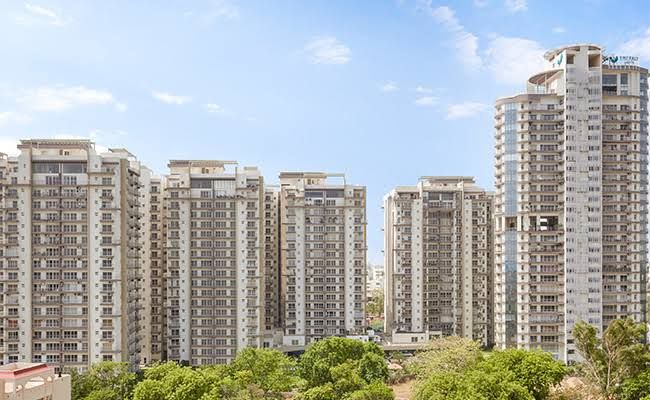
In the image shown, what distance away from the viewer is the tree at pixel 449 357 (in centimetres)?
3919

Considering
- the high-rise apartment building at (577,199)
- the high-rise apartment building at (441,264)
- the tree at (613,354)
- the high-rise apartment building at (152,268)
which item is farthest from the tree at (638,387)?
the high-rise apartment building at (152,268)

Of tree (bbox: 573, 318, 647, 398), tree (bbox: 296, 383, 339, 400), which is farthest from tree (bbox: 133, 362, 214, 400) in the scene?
tree (bbox: 573, 318, 647, 398)

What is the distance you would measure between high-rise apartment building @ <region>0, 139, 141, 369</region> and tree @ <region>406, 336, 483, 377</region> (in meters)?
20.9

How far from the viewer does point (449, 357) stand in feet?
130

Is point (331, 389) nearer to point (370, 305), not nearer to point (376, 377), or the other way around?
point (376, 377)

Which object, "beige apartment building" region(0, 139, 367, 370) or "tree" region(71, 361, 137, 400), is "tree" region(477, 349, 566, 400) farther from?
"tree" region(71, 361, 137, 400)

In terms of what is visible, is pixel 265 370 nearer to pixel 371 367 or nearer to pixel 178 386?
pixel 371 367

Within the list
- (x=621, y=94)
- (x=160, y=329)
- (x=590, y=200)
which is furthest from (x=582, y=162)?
(x=160, y=329)

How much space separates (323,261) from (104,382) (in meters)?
24.0

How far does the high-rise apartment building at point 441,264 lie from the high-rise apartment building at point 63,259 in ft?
91.1

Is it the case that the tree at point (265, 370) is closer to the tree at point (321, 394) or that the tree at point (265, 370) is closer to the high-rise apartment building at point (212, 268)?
the tree at point (321, 394)

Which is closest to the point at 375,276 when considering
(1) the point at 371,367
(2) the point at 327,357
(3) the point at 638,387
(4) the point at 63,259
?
(1) the point at 371,367

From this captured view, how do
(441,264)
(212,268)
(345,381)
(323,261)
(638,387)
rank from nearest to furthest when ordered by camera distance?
(638,387)
(345,381)
(212,268)
(323,261)
(441,264)

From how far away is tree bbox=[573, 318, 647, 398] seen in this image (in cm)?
3531
